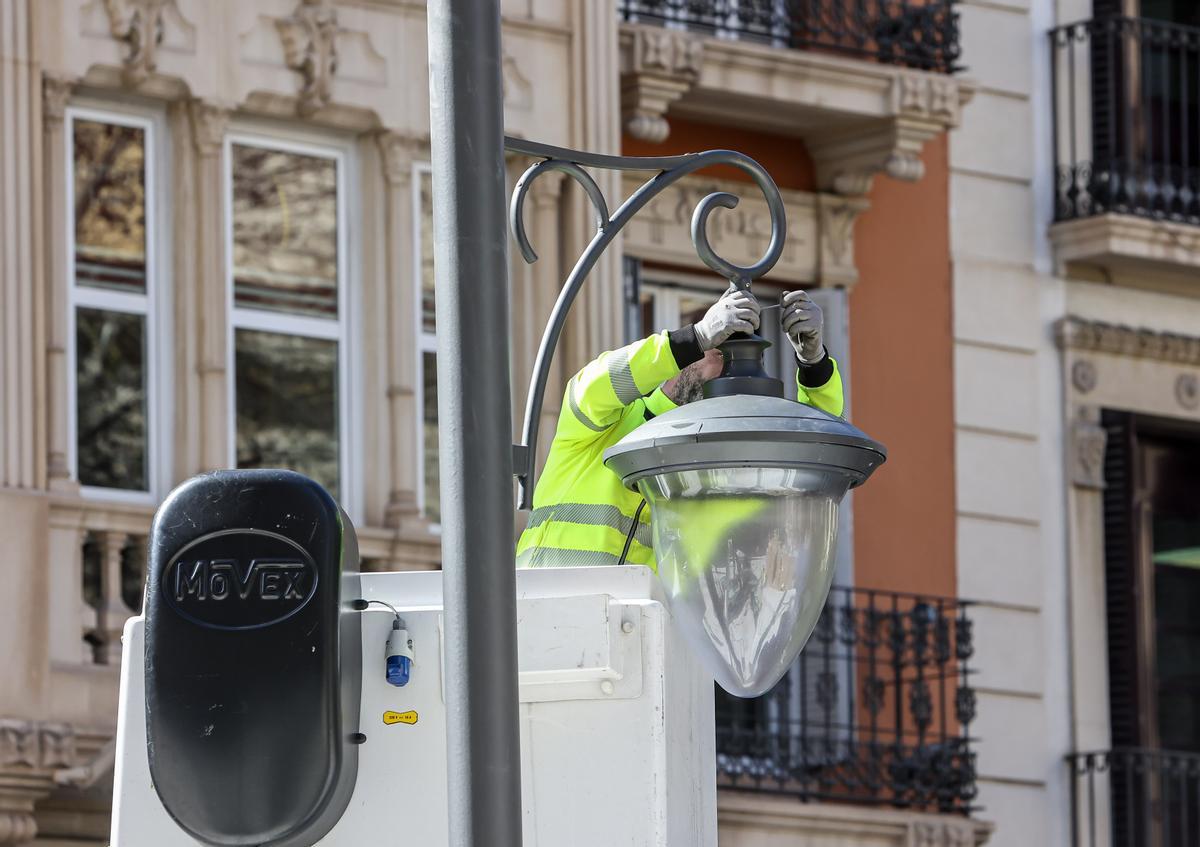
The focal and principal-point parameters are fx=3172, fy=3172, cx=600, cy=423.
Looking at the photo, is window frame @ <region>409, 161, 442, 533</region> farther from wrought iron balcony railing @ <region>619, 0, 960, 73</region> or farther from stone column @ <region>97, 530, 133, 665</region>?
wrought iron balcony railing @ <region>619, 0, 960, 73</region>

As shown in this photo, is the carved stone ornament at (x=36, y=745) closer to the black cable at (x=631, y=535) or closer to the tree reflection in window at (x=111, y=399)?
the tree reflection in window at (x=111, y=399)

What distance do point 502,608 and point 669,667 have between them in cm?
56

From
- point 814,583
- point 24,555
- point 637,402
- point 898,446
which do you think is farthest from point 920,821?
point 814,583

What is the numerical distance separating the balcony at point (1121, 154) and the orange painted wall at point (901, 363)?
30.5 inches

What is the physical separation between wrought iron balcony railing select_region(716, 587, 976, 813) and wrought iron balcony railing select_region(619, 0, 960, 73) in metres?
2.77

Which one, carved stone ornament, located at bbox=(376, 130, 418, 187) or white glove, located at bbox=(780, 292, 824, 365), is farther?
carved stone ornament, located at bbox=(376, 130, 418, 187)

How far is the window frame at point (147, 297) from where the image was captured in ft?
43.1

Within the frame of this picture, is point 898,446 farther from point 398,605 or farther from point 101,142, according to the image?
point 398,605

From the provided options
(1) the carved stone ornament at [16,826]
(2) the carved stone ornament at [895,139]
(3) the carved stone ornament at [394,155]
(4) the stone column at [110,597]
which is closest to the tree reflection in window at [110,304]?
(4) the stone column at [110,597]

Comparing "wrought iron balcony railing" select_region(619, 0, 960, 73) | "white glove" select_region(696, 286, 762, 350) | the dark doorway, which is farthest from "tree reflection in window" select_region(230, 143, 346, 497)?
"white glove" select_region(696, 286, 762, 350)

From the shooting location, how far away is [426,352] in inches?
561

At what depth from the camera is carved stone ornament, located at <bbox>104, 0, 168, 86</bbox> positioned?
13.3 metres

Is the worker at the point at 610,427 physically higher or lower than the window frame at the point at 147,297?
lower

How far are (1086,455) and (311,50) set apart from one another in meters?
5.21
